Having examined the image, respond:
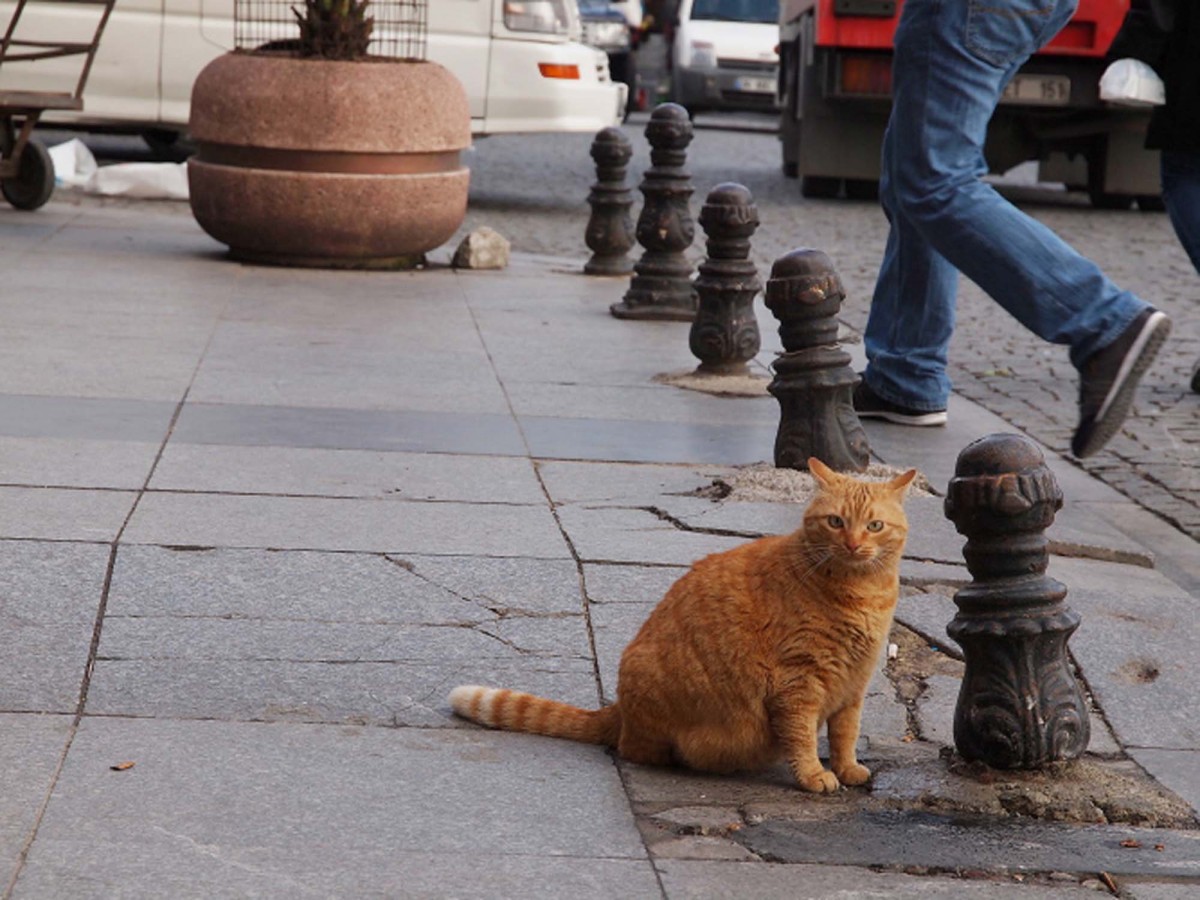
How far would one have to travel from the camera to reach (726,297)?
724 centimetres

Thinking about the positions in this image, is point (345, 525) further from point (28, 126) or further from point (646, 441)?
point (28, 126)

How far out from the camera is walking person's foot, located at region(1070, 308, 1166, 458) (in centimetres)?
487

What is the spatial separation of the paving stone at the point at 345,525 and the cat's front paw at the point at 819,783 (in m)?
1.42

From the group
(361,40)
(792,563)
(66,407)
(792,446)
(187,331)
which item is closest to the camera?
(792,563)

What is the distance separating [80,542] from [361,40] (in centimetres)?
614

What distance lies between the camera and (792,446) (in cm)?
550

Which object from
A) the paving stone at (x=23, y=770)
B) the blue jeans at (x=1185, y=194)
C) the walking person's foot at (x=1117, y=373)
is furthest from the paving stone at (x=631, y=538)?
the blue jeans at (x=1185, y=194)

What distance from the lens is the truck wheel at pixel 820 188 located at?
15812mm

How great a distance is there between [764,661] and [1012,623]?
0.50 m

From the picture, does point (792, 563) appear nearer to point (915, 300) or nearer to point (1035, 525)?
point (1035, 525)

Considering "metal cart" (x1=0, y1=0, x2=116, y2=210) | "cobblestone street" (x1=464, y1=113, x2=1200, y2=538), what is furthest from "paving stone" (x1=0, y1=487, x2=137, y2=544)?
"metal cart" (x1=0, y1=0, x2=116, y2=210)

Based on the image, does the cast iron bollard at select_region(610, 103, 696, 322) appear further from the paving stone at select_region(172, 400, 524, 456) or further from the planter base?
the paving stone at select_region(172, 400, 524, 456)

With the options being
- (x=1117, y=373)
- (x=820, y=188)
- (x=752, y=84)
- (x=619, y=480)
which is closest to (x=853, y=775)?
(x=1117, y=373)

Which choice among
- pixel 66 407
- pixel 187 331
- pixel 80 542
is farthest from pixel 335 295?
pixel 80 542
